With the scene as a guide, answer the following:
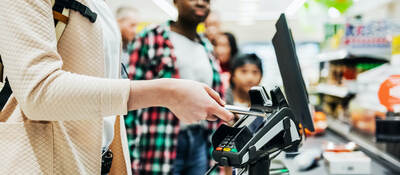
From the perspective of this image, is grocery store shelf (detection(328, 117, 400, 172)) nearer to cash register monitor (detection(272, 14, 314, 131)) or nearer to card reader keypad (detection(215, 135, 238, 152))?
cash register monitor (detection(272, 14, 314, 131))

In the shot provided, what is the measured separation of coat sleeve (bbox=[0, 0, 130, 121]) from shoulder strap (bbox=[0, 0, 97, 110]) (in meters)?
0.06

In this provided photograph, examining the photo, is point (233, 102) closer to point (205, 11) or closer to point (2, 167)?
point (205, 11)

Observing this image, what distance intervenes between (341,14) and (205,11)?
2.44m

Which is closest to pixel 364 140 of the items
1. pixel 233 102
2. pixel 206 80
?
pixel 233 102

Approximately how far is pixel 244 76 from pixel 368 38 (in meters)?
0.91

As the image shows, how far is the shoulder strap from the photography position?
68 cm

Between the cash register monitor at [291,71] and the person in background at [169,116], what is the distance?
94cm

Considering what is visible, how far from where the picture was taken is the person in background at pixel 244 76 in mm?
2719

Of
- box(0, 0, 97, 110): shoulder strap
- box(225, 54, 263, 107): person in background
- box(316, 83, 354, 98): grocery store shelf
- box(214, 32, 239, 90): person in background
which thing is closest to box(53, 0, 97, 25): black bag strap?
box(0, 0, 97, 110): shoulder strap

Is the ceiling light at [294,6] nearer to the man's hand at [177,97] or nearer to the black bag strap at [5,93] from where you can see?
the man's hand at [177,97]

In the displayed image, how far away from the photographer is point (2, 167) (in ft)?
2.12

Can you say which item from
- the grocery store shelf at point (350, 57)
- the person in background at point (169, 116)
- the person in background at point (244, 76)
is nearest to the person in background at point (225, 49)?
the person in background at point (244, 76)

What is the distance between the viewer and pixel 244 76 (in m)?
2.75

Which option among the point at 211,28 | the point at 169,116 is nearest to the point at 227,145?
the point at 169,116
